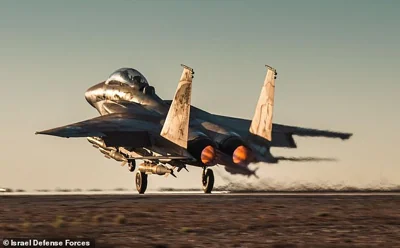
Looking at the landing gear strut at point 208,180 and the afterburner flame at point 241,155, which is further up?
the afterburner flame at point 241,155

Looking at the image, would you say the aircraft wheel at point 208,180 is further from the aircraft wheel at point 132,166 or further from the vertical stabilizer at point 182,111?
the aircraft wheel at point 132,166

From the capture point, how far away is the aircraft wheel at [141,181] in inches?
1641

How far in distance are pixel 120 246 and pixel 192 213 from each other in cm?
773

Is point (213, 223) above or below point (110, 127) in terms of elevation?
below

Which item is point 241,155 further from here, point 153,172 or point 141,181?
point 141,181

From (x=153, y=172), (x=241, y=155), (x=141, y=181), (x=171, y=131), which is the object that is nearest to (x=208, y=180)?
(x=241, y=155)

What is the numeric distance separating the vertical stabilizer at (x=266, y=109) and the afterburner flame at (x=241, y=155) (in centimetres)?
111

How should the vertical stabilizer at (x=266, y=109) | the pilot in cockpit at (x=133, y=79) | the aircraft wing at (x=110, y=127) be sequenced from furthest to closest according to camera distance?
1. the pilot in cockpit at (x=133, y=79)
2. the aircraft wing at (x=110, y=127)
3. the vertical stabilizer at (x=266, y=109)

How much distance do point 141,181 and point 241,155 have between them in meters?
6.72

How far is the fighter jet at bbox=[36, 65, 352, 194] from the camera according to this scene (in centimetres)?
3775

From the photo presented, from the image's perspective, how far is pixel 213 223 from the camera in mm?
20750

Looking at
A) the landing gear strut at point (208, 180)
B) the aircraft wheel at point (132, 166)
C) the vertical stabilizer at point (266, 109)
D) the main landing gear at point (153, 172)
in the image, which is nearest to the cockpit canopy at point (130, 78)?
the aircraft wheel at point (132, 166)

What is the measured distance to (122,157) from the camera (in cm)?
4334

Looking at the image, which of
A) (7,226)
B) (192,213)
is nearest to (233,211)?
(192,213)
